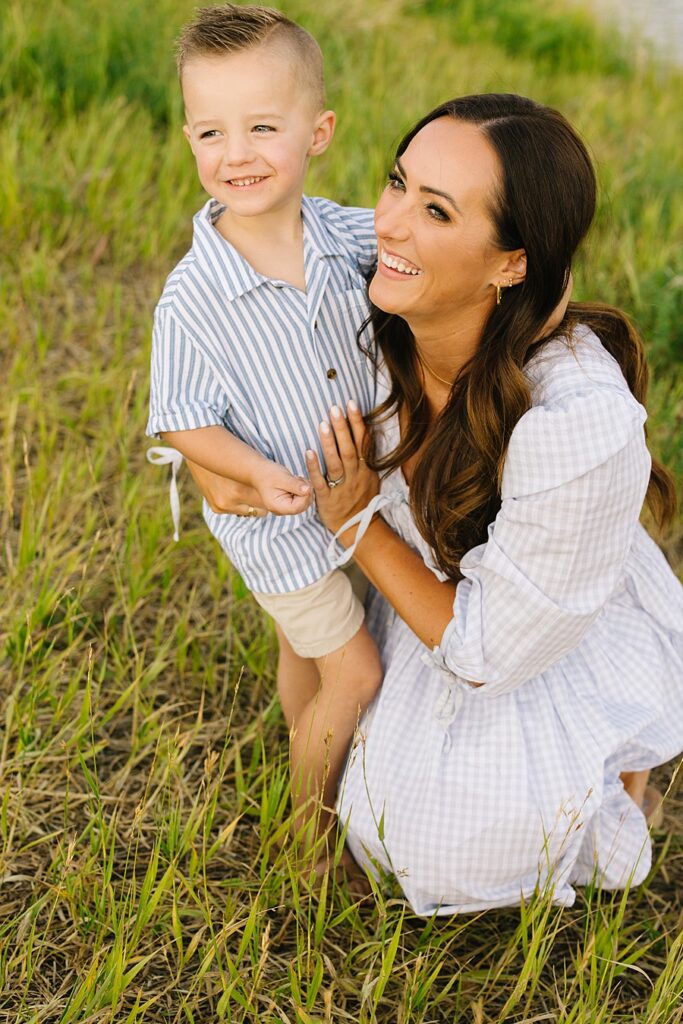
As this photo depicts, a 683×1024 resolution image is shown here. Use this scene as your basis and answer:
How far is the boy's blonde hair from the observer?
1.88 metres

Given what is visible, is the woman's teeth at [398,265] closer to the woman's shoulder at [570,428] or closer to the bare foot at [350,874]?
the woman's shoulder at [570,428]

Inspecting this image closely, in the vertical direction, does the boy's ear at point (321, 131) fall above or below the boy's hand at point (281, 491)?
above

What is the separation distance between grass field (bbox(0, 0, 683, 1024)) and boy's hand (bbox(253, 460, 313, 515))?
1.28 feet

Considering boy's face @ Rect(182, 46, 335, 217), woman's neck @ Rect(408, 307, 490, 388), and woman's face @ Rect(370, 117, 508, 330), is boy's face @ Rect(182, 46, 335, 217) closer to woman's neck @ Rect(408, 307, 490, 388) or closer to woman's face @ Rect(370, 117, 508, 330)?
woman's face @ Rect(370, 117, 508, 330)

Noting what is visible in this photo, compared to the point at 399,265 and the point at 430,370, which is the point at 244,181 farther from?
the point at 430,370

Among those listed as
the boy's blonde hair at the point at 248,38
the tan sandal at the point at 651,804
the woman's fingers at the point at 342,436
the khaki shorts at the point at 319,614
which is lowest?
the tan sandal at the point at 651,804

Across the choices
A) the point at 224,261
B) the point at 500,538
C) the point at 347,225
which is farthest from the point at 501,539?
the point at 347,225

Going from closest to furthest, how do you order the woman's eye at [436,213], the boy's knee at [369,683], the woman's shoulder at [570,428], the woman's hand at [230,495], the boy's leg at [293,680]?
the woman's shoulder at [570,428], the woman's eye at [436,213], the woman's hand at [230,495], the boy's knee at [369,683], the boy's leg at [293,680]

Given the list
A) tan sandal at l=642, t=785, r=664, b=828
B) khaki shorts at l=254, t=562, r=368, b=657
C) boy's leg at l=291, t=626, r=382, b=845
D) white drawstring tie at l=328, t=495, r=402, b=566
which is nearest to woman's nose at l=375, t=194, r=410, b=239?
white drawstring tie at l=328, t=495, r=402, b=566

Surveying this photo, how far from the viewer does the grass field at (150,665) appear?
1872 millimetres

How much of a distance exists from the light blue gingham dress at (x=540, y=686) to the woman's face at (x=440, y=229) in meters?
0.20

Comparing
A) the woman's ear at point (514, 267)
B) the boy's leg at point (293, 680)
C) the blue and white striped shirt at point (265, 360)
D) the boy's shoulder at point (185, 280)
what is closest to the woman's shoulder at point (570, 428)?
the woman's ear at point (514, 267)

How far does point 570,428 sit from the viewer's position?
70.5 inches

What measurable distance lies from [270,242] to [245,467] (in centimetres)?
45
